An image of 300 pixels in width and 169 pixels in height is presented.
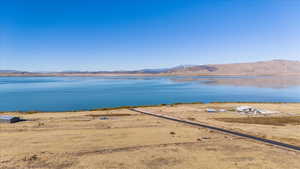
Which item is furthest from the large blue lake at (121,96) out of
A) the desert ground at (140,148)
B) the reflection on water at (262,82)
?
the desert ground at (140,148)

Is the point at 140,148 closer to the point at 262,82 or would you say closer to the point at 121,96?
the point at 121,96

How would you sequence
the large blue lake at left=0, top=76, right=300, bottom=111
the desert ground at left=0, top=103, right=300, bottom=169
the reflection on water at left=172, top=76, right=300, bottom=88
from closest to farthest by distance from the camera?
the desert ground at left=0, top=103, right=300, bottom=169
the large blue lake at left=0, top=76, right=300, bottom=111
the reflection on water at left=172, top=76, right=300, bottom=88

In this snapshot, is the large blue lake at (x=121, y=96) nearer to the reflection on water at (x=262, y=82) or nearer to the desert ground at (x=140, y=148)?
the reflection on water at (x=262, y=82)

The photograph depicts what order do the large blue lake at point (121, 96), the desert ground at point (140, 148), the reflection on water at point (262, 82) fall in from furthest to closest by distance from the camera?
the reflection on water at point (262, 82), the large blue lake at point (121, 96), the desert ground at point (140, 148)

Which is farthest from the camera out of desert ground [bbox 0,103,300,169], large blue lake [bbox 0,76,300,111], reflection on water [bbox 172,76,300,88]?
reflection on water [bbox 172,76,300,88]

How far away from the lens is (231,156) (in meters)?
12.9

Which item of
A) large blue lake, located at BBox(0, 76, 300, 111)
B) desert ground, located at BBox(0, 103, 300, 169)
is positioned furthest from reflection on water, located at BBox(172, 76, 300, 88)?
desert ground, located at BBox(0, 103, 300, 169)

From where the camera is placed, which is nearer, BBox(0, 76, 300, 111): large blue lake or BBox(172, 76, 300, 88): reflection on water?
BBox(0, 76, 300, 111): large blue lake

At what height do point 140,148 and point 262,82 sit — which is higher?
point 262,82

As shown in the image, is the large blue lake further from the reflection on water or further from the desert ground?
the desert ground

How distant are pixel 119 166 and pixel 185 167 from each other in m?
3.95

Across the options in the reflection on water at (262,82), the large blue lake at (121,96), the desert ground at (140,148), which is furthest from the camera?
the reflection on water at (262,82)

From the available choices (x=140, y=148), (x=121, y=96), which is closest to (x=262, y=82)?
(x=121, y=96)

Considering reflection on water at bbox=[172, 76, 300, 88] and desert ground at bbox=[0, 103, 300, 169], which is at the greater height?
reflection on water at bbox=[172, 76, 300, 88]
